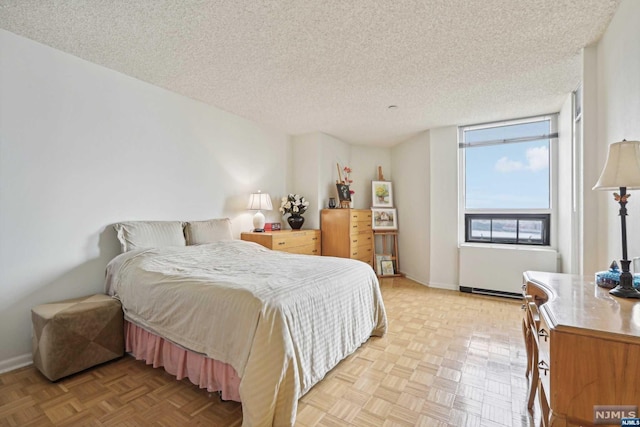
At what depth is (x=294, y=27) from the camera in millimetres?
2021

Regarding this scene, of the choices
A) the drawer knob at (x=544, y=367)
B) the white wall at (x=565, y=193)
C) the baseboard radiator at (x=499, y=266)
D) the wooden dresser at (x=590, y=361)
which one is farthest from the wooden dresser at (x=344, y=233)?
the wooden dresser at (x=590, y=361)

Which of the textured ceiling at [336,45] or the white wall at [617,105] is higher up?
the textured ceiling at [336,45]

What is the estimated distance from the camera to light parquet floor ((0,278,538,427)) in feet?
5.31

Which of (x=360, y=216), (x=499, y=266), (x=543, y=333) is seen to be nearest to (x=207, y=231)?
(x=360, y=216)

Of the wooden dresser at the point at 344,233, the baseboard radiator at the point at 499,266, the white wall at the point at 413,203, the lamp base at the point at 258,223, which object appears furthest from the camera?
the white wall at the point at 413,203

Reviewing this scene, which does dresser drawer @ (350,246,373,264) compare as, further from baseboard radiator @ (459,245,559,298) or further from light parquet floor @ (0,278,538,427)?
light parquet floor @ (0,278,538,427)

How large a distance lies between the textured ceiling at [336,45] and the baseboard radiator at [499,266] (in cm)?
188

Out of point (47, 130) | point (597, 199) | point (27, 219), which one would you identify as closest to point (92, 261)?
point (27, 219)

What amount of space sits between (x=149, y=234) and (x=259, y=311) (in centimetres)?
179

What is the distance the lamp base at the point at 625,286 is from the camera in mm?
1157

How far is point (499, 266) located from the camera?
3.91 meters

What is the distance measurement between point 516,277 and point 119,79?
5182 mm

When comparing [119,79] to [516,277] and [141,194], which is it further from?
[516,277]

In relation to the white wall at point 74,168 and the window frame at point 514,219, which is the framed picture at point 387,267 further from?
the white wall at point 74,168
